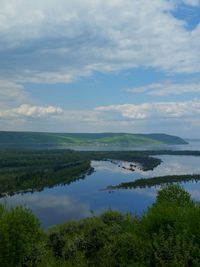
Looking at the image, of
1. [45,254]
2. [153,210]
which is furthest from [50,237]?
[153,210]

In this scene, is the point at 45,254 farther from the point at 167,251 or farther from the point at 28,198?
the point at 28,198

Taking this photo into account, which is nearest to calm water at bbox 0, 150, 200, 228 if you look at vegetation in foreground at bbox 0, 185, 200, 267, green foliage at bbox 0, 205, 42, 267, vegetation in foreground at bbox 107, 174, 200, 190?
vegetation in foreground at bbox 107, 174, 200, 190

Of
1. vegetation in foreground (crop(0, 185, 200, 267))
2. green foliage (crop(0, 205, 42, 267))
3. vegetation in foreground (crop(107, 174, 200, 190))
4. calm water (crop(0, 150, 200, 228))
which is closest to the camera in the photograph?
vegetation in foreground (crop(0, 185, 200, 267))

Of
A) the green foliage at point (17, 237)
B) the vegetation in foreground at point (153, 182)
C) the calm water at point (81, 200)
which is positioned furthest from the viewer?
the vegetation in foreground at point (153, 182)

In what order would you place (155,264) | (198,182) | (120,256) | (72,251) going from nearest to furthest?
(155,264) → (120,256) → (72,251) → (198,182)

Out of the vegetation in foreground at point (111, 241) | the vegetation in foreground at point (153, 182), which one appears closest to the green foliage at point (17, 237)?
the vegetation in foreground at point (111, 241)

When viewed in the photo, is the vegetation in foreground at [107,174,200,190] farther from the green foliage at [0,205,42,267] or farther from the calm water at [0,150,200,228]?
the green foliage at [0,205,42,267]

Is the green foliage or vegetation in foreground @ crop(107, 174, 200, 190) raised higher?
the green foliage

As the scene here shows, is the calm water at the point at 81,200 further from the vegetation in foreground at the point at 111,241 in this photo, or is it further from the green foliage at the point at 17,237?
the green foliage at the point at 17,237

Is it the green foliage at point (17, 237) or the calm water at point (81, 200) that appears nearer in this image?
the green foliage at point (17, 237)
